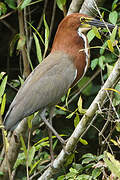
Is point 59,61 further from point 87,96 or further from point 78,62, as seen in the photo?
point 87,96

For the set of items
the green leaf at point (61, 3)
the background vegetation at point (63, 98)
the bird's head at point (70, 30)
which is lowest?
the background vegetation at point (63, 98)

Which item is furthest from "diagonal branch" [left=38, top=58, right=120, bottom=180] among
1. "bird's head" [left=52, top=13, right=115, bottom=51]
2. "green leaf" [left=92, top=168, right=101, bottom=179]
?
"bird's head" [left=52, top=13, right=115, bottom=51]

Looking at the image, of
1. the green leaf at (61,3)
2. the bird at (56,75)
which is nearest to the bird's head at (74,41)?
the bird at (56,75)

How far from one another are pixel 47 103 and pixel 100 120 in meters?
0.65

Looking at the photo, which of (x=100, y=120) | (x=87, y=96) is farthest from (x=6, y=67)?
(x=100, y=120)

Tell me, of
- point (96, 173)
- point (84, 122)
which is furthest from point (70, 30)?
point (96, 173)

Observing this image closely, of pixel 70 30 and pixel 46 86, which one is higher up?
pixel 70 30

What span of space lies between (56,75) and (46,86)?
104 millimetres

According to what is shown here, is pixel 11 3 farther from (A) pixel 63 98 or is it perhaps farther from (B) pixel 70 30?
(A) pixel 63 98

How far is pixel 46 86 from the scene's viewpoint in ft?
9.46

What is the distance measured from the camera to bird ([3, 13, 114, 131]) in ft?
9.23

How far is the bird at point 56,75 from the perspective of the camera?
2814mm

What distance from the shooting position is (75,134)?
221 centimetres

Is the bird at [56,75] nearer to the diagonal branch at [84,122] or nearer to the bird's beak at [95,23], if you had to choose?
the bird's beak at [95,23]
